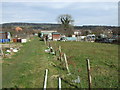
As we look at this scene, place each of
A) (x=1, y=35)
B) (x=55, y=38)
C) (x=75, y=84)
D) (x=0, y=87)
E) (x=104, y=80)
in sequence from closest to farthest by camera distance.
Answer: (x=0, y=87) → (x=75, y=84) → (x=104, y=80) → (x=1, y=35) → (x=55, y=38)

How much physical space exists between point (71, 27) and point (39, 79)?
58.4 metres

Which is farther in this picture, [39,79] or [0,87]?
[39,79]

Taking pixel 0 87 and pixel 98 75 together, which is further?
pixel 98 75

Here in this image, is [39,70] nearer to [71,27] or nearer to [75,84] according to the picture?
[75,84]

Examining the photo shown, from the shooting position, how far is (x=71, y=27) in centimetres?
6544

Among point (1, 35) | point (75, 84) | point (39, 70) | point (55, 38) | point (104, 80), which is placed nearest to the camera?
point (75, 84)

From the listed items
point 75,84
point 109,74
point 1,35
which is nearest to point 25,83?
point 75,84

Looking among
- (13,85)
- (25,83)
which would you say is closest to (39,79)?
(25,83)

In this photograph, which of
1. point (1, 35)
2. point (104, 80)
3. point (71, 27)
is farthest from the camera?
point (71, 27)

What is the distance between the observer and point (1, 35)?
139ft

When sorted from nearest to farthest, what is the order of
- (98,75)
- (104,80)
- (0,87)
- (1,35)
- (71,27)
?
1. (0,87)
2. (104,80)
3. (98,75)
4. (1,35)
5. (71,27)

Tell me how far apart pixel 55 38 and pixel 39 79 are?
38.4 metres

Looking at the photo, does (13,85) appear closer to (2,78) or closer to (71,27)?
(2,78)

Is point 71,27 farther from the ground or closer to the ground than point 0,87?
farther from the ground
